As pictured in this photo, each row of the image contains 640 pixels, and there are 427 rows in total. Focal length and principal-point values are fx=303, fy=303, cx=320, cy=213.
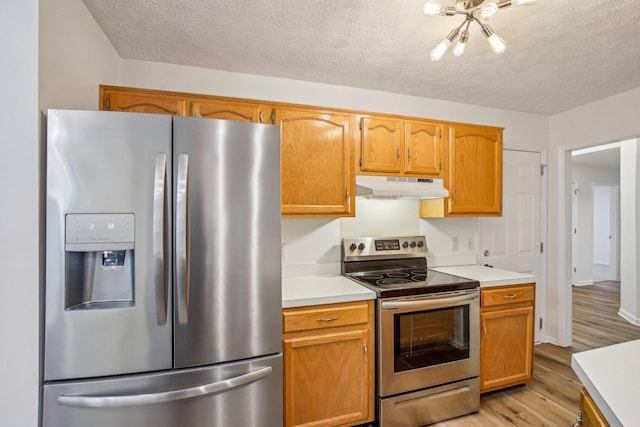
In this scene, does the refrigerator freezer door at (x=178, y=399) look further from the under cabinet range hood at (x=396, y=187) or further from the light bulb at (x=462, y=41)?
the light bulb at (x=462, y=41)

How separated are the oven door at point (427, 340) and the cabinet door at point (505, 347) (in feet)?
0.48

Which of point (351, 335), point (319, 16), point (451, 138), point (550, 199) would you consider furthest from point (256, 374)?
point (550, 199)

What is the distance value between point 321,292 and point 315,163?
0.87 meters

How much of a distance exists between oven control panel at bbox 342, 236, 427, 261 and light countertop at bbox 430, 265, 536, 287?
0.32 m

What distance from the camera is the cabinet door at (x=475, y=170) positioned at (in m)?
2.48

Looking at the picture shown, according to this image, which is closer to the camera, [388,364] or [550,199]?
[388,364]

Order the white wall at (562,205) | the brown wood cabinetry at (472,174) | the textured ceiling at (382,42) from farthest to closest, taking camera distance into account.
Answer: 1. the white wall at (562,205)
2. the brown wood cabinetry at (472,174)
3. the textured ceiling at (382,42)

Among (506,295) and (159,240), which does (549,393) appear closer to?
(506,295)

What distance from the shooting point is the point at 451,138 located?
2.46m

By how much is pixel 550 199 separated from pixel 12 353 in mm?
4246

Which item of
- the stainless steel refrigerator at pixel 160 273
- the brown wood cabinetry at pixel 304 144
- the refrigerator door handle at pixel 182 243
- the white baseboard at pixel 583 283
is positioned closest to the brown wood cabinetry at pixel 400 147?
the brown wood cabinetry at pixel 304 144

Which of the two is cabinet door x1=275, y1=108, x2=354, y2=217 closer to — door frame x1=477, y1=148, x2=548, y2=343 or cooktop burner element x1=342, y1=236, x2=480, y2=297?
cooktop burner element x1=342, y1=236, x2=480, y2=297

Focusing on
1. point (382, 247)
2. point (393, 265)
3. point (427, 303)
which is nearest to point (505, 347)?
point (427, 303)

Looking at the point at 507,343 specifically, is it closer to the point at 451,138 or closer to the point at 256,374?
the point at 451,138
